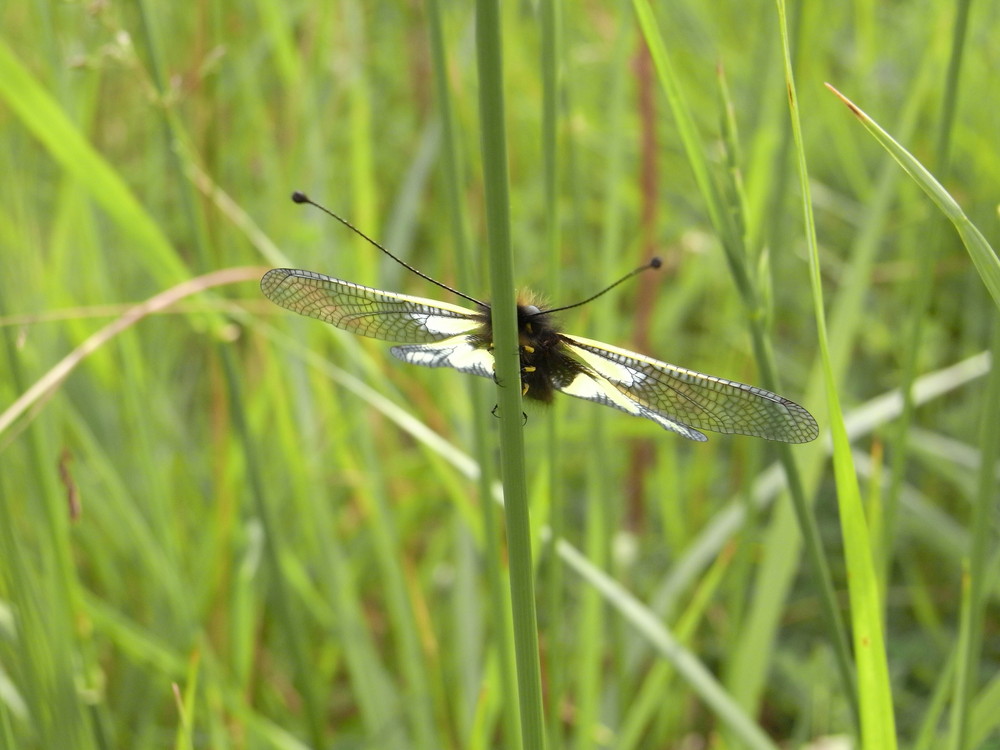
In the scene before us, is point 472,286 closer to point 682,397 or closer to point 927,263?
point 682,397

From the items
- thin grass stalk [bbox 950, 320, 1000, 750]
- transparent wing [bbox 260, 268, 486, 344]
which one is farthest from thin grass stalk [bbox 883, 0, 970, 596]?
transparent wing [bbox 260, 268, 486, 344]

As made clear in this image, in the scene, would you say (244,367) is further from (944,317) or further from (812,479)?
(944,317)

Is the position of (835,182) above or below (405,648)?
above

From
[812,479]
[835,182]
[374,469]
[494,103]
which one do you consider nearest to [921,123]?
[835,182]

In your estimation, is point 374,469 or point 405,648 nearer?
point 405,648

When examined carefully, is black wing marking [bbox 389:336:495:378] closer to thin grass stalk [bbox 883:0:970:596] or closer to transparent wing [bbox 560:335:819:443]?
transparent wing [bbox 560:335:819:443]

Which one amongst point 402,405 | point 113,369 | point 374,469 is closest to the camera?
point 402,405

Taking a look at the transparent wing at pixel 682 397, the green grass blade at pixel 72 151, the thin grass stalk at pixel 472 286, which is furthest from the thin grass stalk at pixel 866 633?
the green grass blade at pixel 72 151

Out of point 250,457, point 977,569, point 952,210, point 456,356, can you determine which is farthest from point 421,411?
point 952,210
